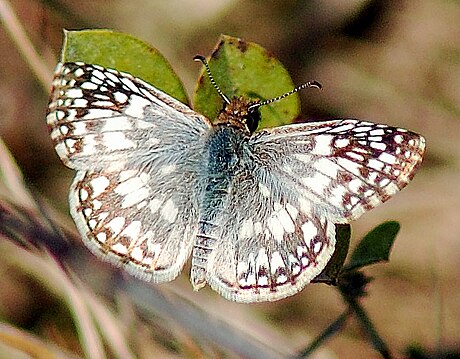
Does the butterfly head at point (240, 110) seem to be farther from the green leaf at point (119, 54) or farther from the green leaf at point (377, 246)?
the green leaf at point (377, 246)

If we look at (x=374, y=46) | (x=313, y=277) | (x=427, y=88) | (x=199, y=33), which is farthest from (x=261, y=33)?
(x=313, y=277)

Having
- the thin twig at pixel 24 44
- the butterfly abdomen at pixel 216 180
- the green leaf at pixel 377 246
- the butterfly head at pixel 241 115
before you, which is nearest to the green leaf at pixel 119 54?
the butterfly head at pixel 241 115

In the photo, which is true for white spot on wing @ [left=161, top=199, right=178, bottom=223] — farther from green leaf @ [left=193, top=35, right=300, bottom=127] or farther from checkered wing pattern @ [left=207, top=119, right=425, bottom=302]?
green leaf @ [left=193, top=35, right=300, bottom=127]

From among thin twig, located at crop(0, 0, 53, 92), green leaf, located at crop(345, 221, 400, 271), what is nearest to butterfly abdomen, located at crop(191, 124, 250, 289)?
green leaf, located at crop(345, 221, 400, 271)

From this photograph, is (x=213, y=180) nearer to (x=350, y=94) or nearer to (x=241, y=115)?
(x=241, y=115)

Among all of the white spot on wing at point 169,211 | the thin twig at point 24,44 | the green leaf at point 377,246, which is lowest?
the white spot on wing at point 169,211

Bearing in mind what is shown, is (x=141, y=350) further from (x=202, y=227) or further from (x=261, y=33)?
(x=261, y=33)

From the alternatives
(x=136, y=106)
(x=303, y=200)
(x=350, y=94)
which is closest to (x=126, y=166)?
(x=136, y=106)
